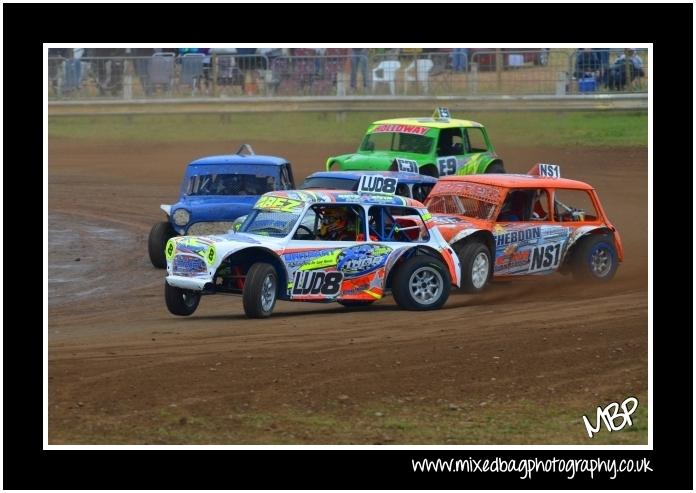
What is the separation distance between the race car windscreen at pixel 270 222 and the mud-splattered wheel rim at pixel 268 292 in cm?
55

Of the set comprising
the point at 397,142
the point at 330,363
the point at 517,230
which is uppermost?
the point at 397,142

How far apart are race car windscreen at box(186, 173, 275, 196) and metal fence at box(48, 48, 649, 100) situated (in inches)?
490

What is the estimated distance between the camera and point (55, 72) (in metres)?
32.0

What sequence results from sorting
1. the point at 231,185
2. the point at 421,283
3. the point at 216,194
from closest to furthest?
the point at 421,283 → the point at 216,194 → the point at 231,185

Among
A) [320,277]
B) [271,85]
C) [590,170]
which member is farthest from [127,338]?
[271,85]

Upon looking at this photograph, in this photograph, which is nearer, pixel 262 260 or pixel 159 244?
pixel 262 260

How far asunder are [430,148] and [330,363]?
10.6 meters

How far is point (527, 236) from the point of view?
16.0 m

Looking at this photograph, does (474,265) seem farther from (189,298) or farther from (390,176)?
(189,298)

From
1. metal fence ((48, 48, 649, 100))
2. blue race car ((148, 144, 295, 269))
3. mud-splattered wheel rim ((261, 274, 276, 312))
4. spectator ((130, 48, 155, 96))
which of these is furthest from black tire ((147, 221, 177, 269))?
spectator ((130, 48, 155, 96))

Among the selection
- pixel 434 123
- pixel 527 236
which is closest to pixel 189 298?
pixel 527 236

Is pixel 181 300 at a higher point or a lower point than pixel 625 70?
lower

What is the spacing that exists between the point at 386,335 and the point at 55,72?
69.4 ft

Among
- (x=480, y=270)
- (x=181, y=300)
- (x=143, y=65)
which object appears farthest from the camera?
(x=143, y=65)
